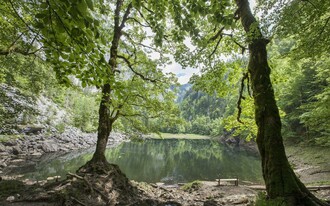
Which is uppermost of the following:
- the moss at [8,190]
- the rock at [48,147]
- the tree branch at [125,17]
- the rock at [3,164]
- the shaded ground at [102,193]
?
the tree branch at [125,17]

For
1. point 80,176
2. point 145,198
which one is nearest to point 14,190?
point 80,176

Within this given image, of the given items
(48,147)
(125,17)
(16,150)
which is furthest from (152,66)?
(48,147)

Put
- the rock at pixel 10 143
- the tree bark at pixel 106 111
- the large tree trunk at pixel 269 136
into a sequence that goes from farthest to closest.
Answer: the rock at pixel 10 143 → the tree bark at pixel 106 111 → the large tree trunk at pixel 269 136

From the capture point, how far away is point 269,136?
20.7 feet

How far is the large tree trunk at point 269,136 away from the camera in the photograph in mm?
5727

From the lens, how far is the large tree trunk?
573 cm

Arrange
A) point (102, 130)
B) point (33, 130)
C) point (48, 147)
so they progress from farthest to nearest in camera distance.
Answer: point (33, 130)
point (48, 147)
point (102, 130)

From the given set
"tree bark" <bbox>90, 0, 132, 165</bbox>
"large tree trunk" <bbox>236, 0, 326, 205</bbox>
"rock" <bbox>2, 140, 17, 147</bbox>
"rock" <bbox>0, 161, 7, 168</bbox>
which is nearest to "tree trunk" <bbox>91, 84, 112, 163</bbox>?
"tree bark" <bbox>90, 0, 132, 165</bbox>

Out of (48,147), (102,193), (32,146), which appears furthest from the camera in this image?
(48,147)

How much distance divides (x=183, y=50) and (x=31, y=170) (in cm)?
2104

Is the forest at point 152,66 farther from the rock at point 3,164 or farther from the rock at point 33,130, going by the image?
the rock at point 33,130

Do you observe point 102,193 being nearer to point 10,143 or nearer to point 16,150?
point 16,150

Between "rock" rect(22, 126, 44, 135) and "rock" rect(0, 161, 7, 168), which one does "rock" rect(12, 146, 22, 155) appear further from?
"rock" rect(22, 126, 44, 135)

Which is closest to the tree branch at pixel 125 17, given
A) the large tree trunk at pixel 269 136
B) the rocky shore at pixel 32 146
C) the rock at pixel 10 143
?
the large tree trunk at pixel 269 136
